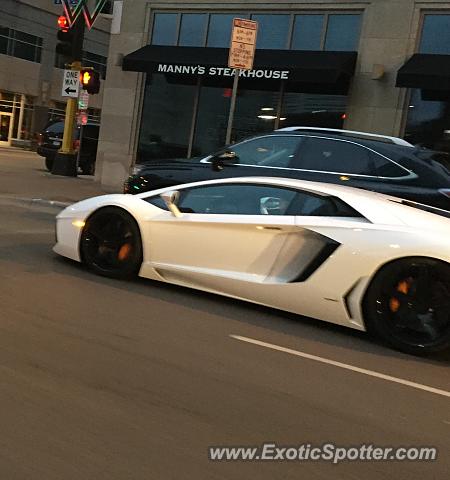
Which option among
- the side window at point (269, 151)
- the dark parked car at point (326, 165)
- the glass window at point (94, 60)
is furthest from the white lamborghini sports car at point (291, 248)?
the glass window at point (94, 60)

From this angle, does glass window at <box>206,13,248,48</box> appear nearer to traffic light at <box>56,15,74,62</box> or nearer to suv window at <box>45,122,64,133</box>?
traffic light at <box>56,15,74,62</box>

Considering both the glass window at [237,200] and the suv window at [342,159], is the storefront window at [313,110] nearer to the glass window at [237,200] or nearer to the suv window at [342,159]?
the suv window at [342,159]

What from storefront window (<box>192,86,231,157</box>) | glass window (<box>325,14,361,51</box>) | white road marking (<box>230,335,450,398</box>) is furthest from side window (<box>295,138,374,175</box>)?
storefront window (<box>192,86,231,157</box>)

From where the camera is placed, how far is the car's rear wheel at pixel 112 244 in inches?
245

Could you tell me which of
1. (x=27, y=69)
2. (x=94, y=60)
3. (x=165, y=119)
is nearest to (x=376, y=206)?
(x=165, y=119)

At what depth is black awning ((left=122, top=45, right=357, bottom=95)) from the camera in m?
13.4

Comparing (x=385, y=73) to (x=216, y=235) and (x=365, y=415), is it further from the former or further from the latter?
(x=365, y=415)

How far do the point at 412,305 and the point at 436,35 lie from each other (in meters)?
10.1

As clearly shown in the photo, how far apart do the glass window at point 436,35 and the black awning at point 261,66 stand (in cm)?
151

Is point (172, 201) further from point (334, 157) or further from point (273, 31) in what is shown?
point (273, 31)

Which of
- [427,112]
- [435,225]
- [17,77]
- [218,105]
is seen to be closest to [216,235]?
[435,225]

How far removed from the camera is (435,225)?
507 cm

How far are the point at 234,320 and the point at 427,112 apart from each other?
9.72 meters

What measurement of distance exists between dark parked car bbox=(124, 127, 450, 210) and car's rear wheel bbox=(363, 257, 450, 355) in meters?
2.37
